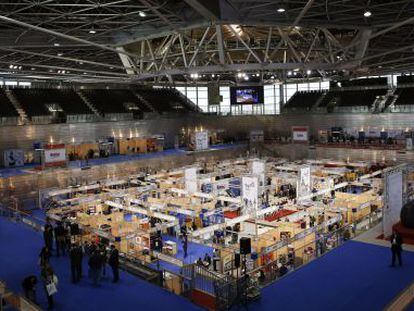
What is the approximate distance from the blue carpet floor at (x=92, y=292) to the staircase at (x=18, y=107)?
28.3 m

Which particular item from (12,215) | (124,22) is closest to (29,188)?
(12,215)

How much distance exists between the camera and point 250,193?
2422 centimetres

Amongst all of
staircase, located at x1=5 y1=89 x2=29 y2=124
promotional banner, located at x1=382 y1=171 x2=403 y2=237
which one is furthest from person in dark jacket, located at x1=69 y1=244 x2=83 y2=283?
staircase, located at x1=5 y1=89 x2=29 y2=124

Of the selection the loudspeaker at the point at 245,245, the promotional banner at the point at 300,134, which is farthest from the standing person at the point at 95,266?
the promotional banner at the point at 300,134

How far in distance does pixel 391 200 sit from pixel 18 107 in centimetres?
3748

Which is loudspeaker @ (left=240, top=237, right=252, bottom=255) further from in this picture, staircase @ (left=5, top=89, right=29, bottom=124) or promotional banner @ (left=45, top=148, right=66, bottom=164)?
staircase @ (left=5, top=89, right=29, bottom=124)

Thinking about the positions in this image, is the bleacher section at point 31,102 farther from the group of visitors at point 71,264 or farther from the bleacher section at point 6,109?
the group of visitors at point 71,264

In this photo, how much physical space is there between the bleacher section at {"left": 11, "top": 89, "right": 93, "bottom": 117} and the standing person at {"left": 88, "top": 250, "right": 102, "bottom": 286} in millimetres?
34081

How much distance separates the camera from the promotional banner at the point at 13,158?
125 feet

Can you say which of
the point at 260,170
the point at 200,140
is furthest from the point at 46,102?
the point at 260,170

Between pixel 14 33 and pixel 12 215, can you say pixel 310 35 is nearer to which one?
pixel 14 33

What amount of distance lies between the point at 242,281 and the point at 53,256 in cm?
776

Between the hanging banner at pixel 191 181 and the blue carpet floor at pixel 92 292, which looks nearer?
the blue carpet floor at pixel 92 292

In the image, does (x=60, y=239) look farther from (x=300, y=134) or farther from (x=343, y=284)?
(x=300, y=134)
